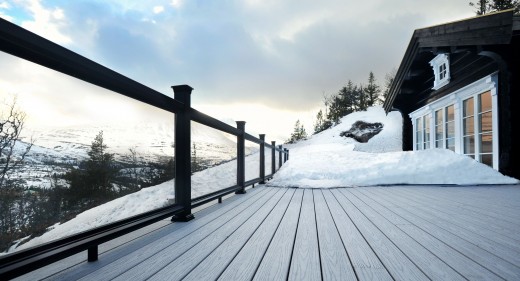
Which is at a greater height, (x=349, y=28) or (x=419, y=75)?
(x=349, y=28)

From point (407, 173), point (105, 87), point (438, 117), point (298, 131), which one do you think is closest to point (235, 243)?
point (105, 87)

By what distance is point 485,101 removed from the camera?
6.18 metres

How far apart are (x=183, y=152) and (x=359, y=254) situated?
5.31 ft

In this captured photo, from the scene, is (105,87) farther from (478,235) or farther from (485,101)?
(485,101)

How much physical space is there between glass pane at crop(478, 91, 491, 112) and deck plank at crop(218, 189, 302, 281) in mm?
5858

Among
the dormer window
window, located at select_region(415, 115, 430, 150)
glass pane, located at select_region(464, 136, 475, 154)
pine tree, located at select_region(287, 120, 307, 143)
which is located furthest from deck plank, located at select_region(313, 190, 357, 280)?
pine tree, located at select_region(287, 120, 307, 143)

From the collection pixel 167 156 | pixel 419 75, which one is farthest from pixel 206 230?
pixel 419 75

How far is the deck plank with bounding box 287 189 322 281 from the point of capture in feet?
4.39

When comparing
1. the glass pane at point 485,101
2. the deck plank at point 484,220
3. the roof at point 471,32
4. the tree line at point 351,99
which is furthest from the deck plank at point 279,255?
the tree line at point 351,99

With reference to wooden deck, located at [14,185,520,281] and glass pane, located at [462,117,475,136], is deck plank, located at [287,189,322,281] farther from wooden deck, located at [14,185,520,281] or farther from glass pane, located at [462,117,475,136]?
glass pane, located at [462,117,475,136]

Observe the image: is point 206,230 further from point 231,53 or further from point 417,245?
point 231,53

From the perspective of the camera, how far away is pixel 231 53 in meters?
15.5

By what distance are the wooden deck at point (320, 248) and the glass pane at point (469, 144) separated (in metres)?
4.57

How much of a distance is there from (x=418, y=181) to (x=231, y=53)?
1237 cm
